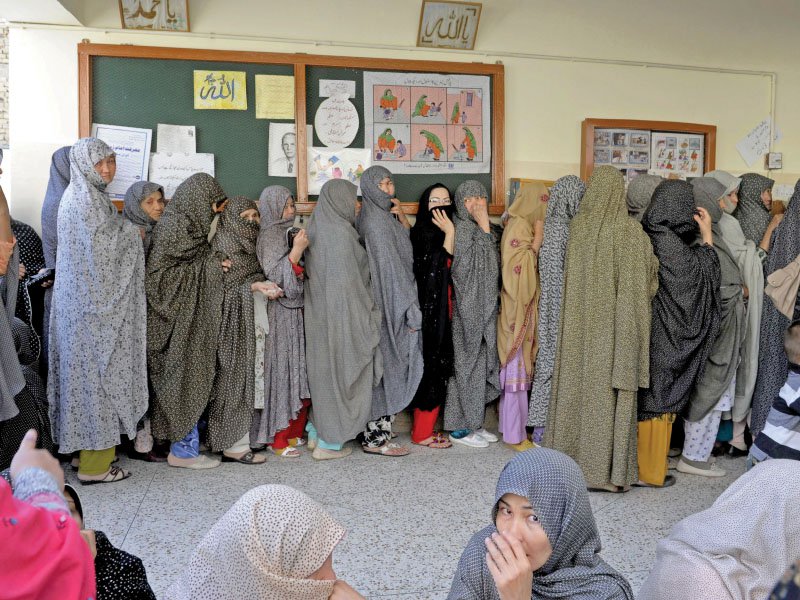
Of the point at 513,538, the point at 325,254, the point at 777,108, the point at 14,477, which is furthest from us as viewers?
the point at 777,108

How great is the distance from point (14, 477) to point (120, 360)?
7.39ft

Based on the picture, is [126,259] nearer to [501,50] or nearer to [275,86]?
[275,86]

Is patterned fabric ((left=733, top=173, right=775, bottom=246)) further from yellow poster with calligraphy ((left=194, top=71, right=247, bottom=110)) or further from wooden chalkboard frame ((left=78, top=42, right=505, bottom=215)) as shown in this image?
yellow poster with calligraphy ((left=194, top=71, right=247, bottom=110))

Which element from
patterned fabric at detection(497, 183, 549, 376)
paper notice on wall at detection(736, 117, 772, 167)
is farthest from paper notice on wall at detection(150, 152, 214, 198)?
paper notice on wall at detection(736, 117, 772, 167)

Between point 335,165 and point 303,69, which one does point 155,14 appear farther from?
point 335,165

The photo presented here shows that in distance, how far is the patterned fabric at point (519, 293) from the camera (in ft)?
13.4

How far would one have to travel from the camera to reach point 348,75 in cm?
440

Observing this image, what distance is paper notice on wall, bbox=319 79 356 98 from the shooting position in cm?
436

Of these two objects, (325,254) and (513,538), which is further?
(325,254)

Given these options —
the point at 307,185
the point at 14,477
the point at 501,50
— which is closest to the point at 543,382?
the point at 307,185

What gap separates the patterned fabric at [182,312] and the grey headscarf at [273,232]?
0.28 m

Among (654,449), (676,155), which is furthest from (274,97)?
(654,449)

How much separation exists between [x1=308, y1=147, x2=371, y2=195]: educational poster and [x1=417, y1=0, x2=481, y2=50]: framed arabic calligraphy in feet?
2.70

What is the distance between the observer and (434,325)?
416 cm
